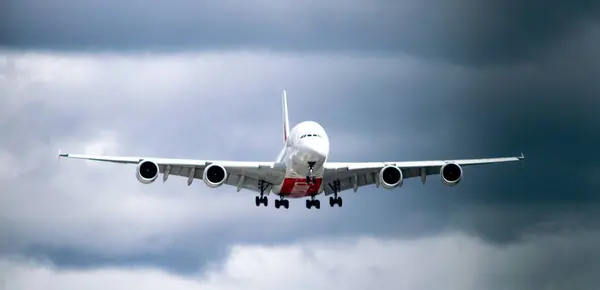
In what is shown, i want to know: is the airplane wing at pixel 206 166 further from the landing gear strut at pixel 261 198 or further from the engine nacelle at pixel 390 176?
the engine nacelle at pixel 390 176

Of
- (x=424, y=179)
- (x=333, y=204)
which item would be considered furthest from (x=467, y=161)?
(x=333, y=204)

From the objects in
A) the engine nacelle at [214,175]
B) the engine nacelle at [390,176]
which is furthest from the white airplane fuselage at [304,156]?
the engine nacelle at [390,176]

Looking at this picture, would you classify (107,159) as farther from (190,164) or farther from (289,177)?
(289,177)

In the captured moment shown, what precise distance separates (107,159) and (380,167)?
20557mm

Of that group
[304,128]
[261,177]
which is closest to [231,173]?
[261,177]

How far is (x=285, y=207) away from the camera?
122m

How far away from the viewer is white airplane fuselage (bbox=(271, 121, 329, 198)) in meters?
109

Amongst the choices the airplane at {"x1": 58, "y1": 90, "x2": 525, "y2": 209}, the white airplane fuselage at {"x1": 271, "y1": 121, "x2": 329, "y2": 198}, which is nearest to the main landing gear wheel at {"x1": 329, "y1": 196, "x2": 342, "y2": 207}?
the airplane at {"x1": 58, "y1": 90, "x2": 525, "y2": 209}

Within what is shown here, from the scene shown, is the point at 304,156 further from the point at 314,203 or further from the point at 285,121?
the point at 285,121

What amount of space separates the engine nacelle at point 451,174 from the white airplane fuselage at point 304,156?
9587mm

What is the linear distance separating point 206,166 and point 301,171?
8138 mm

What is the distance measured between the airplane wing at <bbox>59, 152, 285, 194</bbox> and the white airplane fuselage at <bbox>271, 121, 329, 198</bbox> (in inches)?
43.1

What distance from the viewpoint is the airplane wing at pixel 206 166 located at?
11394 cm

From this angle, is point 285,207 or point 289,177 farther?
point 285,207
